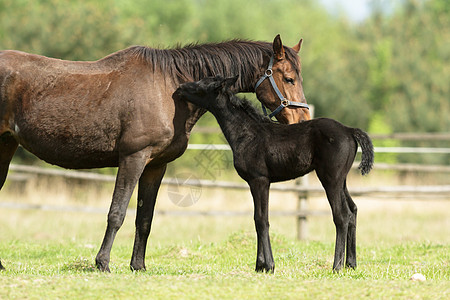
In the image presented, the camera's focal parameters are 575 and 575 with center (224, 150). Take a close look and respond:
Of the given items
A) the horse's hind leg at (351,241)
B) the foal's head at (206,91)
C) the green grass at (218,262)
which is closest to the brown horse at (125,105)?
the foal's head at (206,91)

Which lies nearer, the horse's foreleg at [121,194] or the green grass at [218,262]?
the green grass at [218,262]

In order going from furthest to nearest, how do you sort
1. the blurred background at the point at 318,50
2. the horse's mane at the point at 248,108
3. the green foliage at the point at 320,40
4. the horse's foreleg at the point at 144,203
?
1. the green foliage at the point at 320,40
2. the blurred background at the point at 318,50
3. the horse's foreleg at the point at 144,203
4. the horse's mane at the point at 248,108

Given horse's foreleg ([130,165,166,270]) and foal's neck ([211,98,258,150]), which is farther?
horse's foreleg ([130,165,166,270])

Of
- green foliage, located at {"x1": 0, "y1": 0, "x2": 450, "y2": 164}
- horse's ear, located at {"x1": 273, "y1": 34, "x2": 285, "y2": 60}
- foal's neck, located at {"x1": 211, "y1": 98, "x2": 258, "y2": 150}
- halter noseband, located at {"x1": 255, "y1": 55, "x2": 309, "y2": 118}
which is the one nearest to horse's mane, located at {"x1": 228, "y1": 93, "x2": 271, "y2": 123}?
foal's neck, located at {"x1": 211, "y1": 98, "x2": 258, "y2": 150}

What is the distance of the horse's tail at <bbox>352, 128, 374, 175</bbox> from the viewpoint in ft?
17.4

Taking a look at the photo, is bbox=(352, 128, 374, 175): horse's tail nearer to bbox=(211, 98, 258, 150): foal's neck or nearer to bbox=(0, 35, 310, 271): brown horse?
bbox=(0, 35, 310, 271): brown horse

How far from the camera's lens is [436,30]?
3131 centimetres

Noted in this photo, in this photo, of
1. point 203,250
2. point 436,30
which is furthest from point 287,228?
point 436,30

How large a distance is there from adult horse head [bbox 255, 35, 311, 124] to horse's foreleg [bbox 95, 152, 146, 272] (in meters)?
1.47

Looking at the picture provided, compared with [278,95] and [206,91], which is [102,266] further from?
[278,95]

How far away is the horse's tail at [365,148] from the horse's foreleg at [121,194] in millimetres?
2000

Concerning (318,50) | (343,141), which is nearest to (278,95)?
(343,141)

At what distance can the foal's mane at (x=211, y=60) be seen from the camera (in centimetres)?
582

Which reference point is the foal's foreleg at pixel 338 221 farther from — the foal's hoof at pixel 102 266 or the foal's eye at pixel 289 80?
the foal's hoof at pixel 102 266
